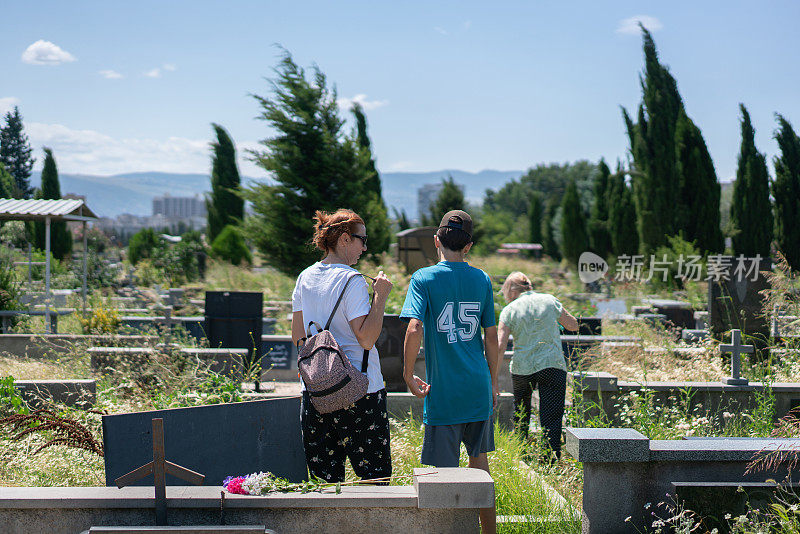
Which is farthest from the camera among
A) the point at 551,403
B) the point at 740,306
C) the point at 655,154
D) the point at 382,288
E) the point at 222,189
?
the point at 222,189

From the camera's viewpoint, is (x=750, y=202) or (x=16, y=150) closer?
(x=16, y=150)

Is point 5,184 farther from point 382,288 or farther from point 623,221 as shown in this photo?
point 623,221

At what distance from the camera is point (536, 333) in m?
5.50

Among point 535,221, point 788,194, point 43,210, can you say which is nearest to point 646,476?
point 43,210

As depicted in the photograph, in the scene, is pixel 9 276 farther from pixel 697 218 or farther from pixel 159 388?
pixel 697 218

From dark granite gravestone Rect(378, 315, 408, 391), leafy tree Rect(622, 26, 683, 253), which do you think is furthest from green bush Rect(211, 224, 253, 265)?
dark granite gravestone Rect(378, 315, 408, 391)

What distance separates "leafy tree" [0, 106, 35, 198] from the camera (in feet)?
61.5

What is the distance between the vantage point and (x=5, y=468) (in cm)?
419

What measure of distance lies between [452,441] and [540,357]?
1930 mm

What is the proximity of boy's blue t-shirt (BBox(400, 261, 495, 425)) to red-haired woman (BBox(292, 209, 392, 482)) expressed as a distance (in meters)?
0.35

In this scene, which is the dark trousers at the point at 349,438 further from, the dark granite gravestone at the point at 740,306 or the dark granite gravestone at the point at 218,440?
the dark granite gravestone at the point at 740,306

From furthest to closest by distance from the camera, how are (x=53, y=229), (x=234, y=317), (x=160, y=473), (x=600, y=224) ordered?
(x=600, y=224), (x=53, y=229), (x=234, y=317), (x=160, y=473)

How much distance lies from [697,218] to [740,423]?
60.2 ft

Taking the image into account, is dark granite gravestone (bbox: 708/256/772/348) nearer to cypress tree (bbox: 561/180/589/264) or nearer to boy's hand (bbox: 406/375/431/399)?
boy's hand (bbox: 406/375/431/399)
